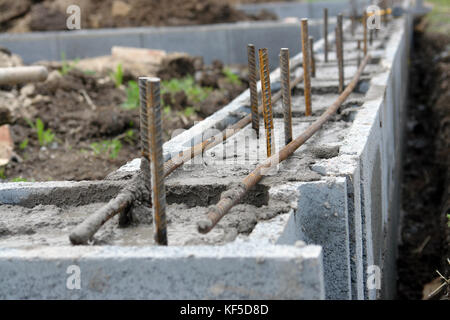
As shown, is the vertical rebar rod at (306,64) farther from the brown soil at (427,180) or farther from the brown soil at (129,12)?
the brown soil at (129,12)

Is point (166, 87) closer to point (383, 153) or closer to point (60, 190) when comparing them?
point (383, 153)

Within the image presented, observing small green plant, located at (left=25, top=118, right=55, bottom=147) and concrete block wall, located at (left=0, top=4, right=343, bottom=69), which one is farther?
concrete block wall, located at (left=0, top=4, right=343, bottom=69)

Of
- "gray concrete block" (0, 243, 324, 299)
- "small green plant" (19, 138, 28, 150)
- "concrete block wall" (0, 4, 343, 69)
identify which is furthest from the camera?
"concrete block wall" (0, 4, 343, 69)

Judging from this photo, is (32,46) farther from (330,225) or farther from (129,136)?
(330,225)

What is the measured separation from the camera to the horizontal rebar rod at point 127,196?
2.51 metres

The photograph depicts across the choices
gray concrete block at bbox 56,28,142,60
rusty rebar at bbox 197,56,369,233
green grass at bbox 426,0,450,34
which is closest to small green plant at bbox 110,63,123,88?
gray concrete block at bbox 56,28,142,60

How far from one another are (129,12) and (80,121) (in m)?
7.77

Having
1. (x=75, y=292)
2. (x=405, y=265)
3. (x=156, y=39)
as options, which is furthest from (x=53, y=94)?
(x=75, y=292)

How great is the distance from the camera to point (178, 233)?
2.86 m

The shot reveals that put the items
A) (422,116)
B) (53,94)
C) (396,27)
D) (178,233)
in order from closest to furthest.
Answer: (178,233)
(53,94)
(422,116)
(396,27)

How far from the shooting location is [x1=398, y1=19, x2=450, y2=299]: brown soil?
616 centimetres

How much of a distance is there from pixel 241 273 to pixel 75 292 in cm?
62

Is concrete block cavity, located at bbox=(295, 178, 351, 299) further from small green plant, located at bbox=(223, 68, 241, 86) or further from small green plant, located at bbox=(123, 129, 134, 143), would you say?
small green plant, located at bbox=(223, 68, 241, 86)

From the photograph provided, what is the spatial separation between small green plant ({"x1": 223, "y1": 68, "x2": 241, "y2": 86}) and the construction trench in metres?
4.61
